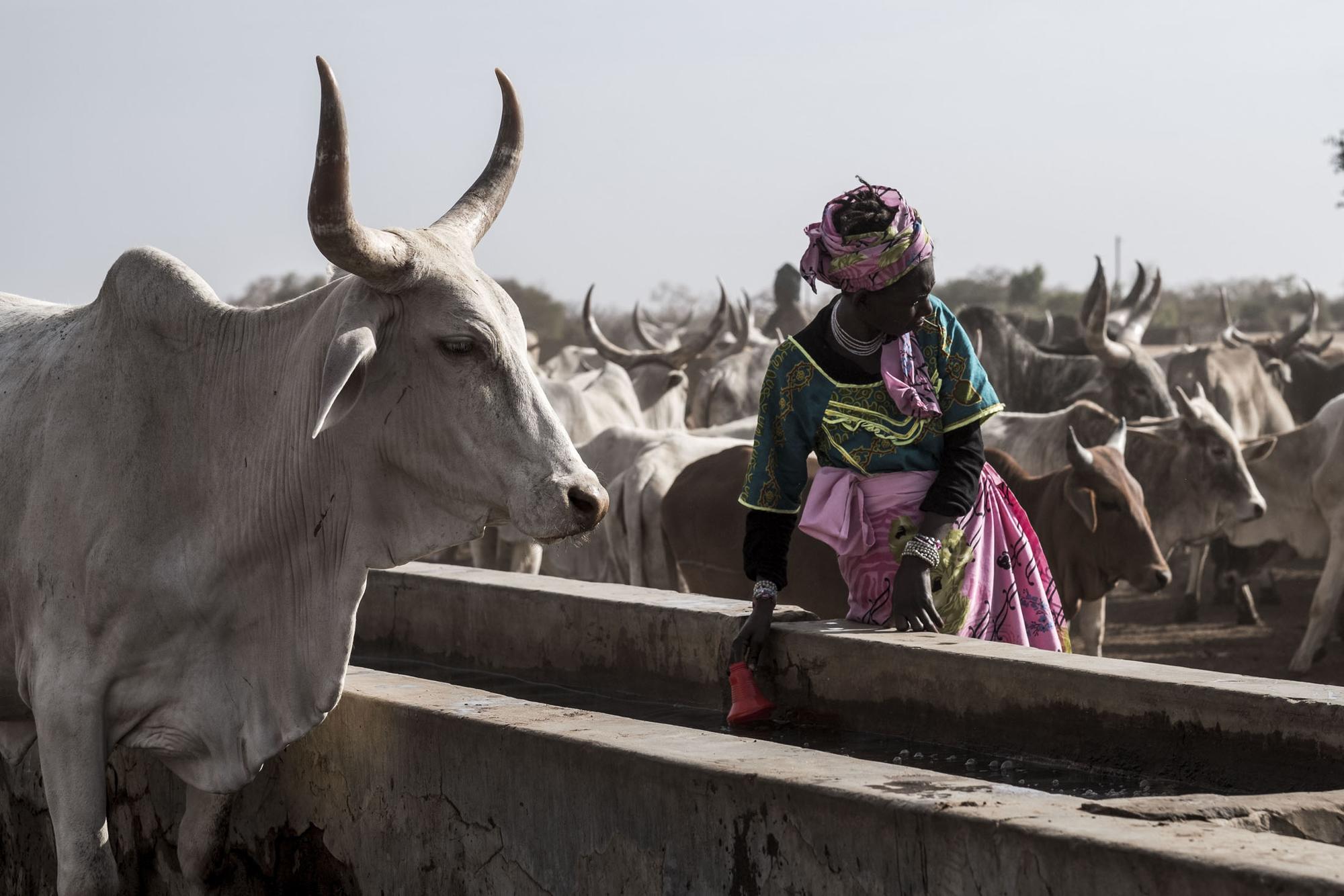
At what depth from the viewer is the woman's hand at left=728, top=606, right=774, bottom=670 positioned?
3994 mm

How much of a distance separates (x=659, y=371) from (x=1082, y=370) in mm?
4362

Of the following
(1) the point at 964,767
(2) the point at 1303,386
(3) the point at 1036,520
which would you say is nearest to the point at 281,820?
(1) the point at 964,767

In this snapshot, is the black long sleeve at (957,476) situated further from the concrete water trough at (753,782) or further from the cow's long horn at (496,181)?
the cow's long horn at (496,181)

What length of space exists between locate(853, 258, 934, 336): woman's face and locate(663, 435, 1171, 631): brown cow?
2467mm

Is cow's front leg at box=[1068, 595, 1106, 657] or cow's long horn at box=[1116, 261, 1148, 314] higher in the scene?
cow's long horn at box=[1116, 261, 1148, 314]

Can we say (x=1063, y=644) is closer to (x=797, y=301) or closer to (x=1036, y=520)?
(x=1036, y=520)

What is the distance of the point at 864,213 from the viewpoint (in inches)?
146

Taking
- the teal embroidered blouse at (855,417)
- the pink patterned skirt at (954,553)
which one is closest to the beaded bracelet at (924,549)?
the pink patterned skirt at (954,553)

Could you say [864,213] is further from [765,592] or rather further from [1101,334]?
[1101,334]

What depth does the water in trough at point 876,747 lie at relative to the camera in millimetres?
3387

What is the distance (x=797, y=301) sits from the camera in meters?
22.8

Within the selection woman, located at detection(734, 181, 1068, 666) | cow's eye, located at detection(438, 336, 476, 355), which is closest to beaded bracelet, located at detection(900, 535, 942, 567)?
woman, located at detection(734, 181, 1068, 666)

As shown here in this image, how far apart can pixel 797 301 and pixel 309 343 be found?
1942 centimetres

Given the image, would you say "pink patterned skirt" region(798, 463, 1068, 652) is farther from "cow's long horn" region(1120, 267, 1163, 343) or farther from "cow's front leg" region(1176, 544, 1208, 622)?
"cow's long horn" region(1120, 267, 1163, 343)
